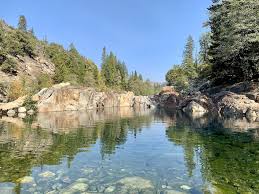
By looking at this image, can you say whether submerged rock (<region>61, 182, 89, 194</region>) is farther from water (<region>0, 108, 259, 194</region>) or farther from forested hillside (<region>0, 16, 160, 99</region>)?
forested hillside (<region>0, 16, 160, 99</region>)

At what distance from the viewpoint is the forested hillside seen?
79812 mm

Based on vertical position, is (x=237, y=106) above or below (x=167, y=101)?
below

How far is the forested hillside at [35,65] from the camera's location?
262 ft

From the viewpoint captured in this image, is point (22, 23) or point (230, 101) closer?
point (230, 101)

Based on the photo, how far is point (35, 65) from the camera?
100250 mm

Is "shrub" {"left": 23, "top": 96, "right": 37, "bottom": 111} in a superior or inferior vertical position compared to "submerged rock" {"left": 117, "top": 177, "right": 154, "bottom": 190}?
superior

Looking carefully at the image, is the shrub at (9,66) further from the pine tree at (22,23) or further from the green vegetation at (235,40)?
the green vegetation at (235,40)

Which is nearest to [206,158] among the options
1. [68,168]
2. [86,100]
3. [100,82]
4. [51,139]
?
[68,168]

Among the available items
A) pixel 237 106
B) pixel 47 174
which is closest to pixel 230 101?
pixel 237 106

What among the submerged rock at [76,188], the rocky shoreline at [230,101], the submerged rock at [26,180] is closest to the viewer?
the submerged rock at [76,188]

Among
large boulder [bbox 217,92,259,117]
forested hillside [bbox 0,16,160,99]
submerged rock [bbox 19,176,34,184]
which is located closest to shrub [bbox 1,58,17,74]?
forested hillside [bbox 0,16,160,99]

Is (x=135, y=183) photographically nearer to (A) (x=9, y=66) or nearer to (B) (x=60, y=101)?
(B) (x=60, y=101)

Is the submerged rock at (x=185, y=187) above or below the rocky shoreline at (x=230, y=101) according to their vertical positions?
below

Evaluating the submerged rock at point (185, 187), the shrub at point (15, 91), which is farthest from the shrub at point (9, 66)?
the submerged rock at point (185, 187)
